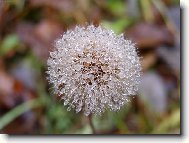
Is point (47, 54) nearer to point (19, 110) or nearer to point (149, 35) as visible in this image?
point (19, 110)

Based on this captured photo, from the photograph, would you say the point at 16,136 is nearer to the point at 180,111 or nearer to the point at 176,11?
the point at 180,111

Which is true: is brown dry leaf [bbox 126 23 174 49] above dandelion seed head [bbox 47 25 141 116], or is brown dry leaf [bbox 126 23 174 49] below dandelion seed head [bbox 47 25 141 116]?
above

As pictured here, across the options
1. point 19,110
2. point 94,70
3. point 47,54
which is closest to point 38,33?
point 47,54

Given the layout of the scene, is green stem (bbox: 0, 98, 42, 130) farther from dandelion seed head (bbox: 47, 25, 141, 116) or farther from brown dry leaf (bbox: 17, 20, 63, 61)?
dandelion seed head (bbox: 47, 25, 141, 116)

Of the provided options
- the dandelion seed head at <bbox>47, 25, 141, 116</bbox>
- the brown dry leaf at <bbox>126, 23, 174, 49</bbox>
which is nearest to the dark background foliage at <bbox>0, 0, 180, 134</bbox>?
the brown dry leaf at <bbox>126, 23, 174, 49</bbox>

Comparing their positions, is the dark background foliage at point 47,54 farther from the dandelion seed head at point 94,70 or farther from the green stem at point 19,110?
the dandelion seed head at point 94,70

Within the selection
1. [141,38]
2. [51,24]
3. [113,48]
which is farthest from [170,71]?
[113,48]
